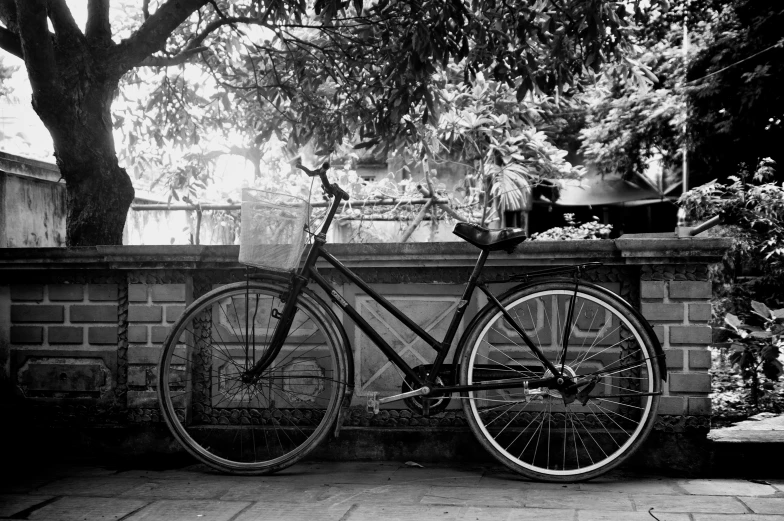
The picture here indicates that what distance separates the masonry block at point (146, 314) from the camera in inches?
156

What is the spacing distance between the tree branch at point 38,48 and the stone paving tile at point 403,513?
3.08m

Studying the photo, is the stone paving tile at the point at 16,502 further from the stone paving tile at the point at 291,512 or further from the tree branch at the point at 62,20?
the tree branch at the point at 62,20

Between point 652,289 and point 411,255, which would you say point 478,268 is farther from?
point 652,289

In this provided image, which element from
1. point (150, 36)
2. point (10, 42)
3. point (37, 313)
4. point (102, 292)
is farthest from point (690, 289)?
point (10, 42)

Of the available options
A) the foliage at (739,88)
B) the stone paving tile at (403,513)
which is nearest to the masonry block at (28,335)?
the stone paving tile at (403,513)

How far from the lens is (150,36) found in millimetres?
4961

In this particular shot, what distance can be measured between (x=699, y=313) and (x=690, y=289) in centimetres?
12

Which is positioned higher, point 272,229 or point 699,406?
point 272,229

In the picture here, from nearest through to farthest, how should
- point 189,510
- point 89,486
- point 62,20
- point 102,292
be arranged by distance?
point 189,510, point 89,486, point 102,292, point 62,20

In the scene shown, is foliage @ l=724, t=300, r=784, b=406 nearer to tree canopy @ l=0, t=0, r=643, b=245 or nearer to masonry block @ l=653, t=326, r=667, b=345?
masonry block @ l=653, t=326, r=667, b=345

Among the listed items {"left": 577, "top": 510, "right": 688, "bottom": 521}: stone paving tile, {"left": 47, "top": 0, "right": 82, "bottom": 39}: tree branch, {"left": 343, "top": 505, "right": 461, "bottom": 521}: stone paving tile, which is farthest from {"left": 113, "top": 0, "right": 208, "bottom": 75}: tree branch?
{"left": 577, "top": 510, "right": 688, "bottom": 521}: stone paving tile

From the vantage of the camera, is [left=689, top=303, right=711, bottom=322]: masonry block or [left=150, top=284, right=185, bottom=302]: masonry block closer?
[left=689, top=303, right=711, bottom=322]: masonry block

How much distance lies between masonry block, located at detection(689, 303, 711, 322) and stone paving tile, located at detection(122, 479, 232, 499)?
7.32 feet

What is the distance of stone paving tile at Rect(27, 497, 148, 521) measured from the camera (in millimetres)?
2969
